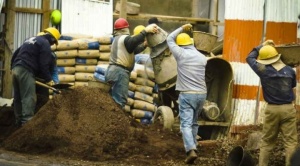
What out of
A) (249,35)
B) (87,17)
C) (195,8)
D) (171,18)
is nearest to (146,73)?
(249,35)

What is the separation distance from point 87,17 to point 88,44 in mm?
2607

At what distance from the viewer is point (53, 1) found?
76.3 ft

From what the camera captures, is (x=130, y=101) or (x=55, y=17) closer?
(x=130, y=101)

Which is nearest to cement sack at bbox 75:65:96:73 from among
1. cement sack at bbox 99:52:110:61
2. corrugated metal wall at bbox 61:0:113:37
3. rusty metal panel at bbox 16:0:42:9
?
cement sack at bbox 99:52:110:61

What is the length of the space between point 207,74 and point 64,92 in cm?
308

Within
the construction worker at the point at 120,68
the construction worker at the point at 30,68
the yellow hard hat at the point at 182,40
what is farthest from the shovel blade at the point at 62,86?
the yellow hard hat at the point at 182,40

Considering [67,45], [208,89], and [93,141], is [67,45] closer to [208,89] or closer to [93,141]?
[208,89]

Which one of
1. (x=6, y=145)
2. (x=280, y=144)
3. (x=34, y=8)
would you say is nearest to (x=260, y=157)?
(x=280, y=144)

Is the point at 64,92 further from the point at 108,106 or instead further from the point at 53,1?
the point at 53,1

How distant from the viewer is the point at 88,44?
2108cm

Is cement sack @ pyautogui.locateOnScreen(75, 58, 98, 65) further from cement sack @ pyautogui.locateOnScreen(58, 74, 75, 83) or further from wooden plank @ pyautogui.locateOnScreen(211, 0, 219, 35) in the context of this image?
wooden plank @ pyautogui.locateOnScreen(211, 0, 219, 35)

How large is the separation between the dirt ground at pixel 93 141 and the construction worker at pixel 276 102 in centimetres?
63

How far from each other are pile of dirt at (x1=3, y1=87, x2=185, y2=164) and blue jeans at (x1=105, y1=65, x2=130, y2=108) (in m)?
1.21

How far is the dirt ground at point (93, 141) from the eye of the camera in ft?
49.4
